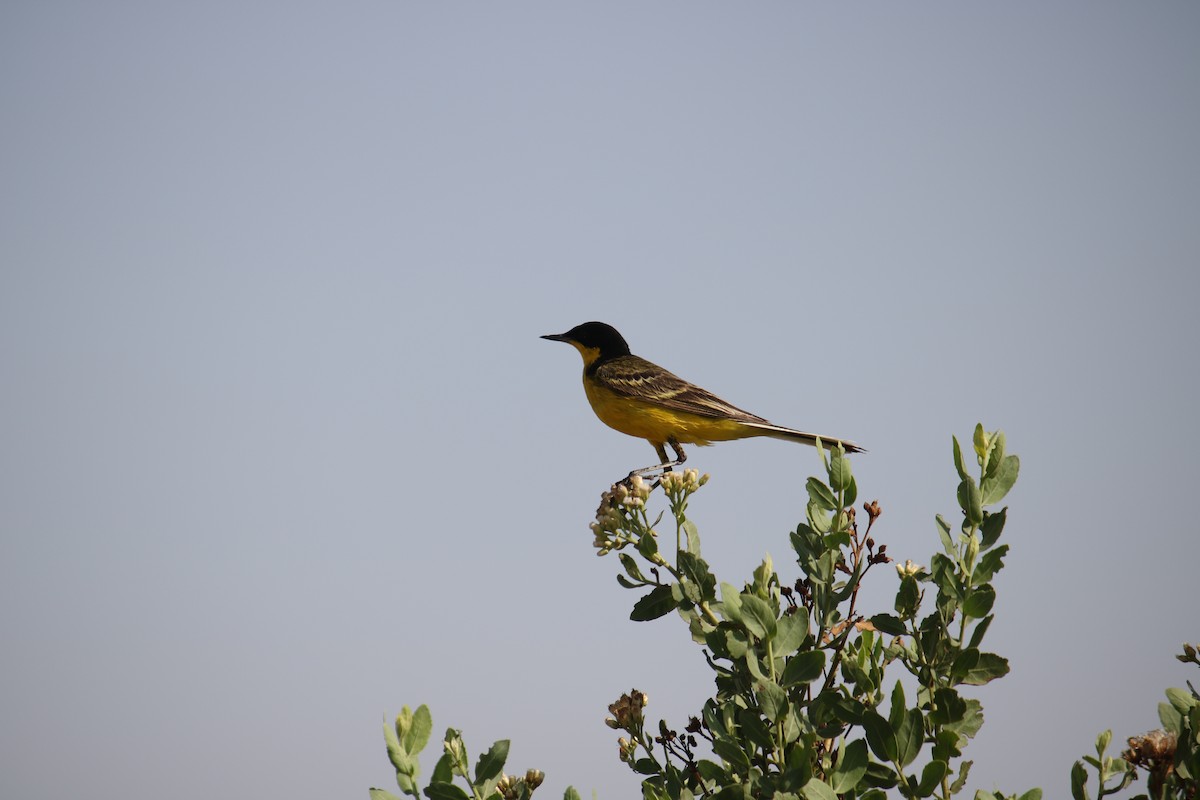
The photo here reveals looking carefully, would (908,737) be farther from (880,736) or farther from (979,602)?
(979,602)

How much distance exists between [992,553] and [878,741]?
0.73 m

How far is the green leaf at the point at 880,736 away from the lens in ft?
11.6

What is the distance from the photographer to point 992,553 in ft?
12.1

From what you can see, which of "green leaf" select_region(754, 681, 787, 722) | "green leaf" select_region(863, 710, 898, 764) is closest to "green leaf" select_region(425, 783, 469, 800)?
"green leaf" select_region(754, 681, 787, 722)

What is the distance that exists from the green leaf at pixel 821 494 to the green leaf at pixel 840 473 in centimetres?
4

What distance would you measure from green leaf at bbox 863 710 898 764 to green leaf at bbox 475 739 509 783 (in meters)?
1.16

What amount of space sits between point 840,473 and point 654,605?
823 mm

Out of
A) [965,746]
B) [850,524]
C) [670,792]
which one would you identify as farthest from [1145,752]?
[670,792]

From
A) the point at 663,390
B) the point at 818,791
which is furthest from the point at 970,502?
the point at 663,390

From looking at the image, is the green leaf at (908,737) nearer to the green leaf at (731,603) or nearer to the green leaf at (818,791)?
the green leaf at (818,791)

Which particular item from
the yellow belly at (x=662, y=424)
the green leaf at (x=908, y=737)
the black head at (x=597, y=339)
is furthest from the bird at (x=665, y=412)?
the green leaf at (x=908, y=737)

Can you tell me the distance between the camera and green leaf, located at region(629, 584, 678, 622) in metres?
3.94

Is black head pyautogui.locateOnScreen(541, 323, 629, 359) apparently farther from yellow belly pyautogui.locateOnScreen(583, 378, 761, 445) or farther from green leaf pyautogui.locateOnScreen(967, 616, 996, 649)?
green leaf pyautogui.locateOnScreen(967, 616, 996, 649)

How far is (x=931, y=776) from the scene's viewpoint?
3461 millimetres
